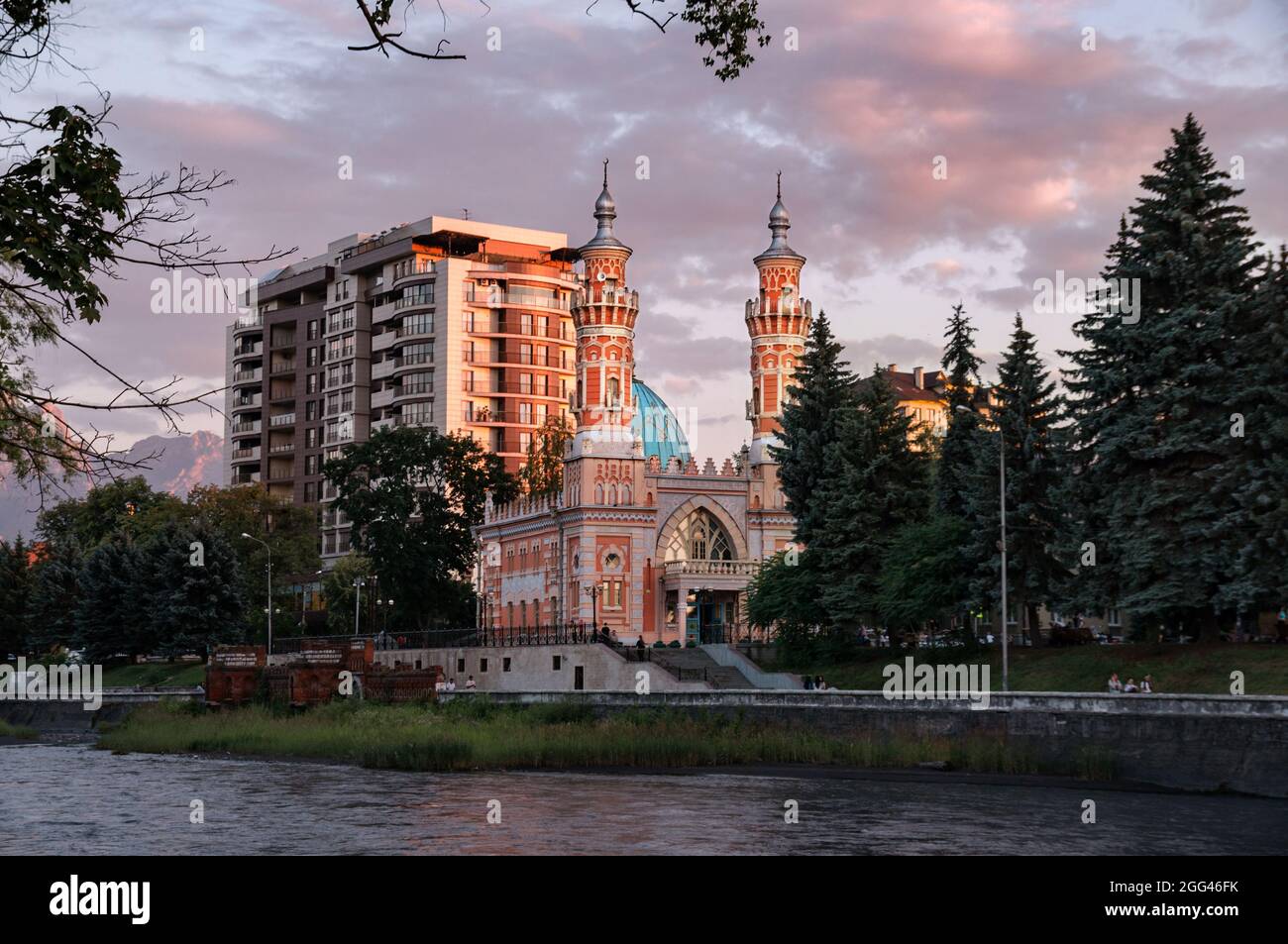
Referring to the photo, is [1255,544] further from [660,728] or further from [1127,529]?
[660,728]

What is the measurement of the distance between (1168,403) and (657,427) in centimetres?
5475

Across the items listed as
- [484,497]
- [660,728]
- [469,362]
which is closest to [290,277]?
[469,362]

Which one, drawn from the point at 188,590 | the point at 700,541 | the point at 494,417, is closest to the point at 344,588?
the point at 188,590

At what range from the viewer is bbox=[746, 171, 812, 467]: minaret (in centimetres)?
9306

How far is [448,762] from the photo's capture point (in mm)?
48812

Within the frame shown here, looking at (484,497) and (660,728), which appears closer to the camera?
(660,728)

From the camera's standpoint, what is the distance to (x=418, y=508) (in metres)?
108

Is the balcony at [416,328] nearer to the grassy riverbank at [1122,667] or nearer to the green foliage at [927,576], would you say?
the grassy riverbank at [1122,667]

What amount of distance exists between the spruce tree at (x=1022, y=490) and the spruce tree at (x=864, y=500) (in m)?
7.17

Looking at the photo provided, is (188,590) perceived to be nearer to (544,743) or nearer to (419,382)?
(419,382)

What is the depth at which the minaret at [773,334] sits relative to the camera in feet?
305

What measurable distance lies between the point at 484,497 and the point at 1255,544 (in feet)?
213

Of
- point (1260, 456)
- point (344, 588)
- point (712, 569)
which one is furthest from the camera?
point (344, 588)

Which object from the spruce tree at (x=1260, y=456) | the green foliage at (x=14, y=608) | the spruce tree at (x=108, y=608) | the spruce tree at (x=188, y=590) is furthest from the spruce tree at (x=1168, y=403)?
the green foliage at (x=14, y=608)
